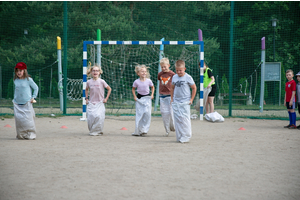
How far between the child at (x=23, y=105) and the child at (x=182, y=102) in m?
2.71

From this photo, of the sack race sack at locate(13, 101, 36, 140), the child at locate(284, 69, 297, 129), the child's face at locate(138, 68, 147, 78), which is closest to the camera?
the sack race sack at locate(13, 101, 36, 140)

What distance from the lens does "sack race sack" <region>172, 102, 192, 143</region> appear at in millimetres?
6422

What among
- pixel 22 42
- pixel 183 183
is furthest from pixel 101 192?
pixel 22 42

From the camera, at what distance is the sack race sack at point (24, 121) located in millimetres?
6629

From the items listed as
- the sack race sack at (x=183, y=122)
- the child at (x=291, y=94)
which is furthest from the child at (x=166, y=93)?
the child at (x=291, y=94)

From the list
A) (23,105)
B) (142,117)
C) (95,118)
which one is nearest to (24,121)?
(23,105)

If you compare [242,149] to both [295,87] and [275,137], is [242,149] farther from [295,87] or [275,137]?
[295,87]

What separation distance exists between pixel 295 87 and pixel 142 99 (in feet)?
13.0

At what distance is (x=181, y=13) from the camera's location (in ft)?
67.2

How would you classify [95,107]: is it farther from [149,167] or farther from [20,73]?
[149,167]

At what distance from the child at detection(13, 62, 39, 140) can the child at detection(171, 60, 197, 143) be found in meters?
2.71

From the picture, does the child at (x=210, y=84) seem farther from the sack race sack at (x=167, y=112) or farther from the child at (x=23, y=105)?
the child at (x=23, y=105)

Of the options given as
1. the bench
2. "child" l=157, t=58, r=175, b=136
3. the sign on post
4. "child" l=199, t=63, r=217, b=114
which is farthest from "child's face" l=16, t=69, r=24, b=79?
the bench

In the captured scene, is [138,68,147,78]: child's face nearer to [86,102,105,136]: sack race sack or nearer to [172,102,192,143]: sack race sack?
[86,102,105,136]: sack race sack
